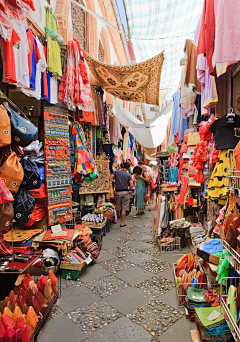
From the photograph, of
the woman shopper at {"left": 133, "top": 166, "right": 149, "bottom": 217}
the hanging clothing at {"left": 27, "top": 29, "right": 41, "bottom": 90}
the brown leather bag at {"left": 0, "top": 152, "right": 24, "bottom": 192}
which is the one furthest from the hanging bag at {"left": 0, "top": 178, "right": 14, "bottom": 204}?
the woman shopper at {"left": 133, "top": 166, "right": 149, "bottom": 217}

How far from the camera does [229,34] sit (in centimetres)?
199

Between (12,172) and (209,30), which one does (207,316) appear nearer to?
(12,172)

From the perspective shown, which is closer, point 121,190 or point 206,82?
point 206,82

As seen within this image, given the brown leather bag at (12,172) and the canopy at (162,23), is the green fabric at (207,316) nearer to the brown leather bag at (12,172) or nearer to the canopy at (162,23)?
the brown leather bag at (12,172)

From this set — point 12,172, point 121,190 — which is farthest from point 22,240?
point 121,190

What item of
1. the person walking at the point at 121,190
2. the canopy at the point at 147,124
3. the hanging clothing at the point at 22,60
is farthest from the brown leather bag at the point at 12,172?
the canopy at the point at 147,124

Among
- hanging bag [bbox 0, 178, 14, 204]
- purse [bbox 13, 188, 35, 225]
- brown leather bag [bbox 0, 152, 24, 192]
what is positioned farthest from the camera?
purse [bbox 13, 188, 35, 225]

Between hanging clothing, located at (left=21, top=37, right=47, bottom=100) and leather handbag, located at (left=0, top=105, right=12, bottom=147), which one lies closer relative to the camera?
leather handbag, located at (left=0, top=105, right=12, bottom=147)

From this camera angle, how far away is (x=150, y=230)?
633 centimetres

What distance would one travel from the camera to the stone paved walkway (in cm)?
237

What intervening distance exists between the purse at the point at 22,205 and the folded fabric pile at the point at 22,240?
95 cm

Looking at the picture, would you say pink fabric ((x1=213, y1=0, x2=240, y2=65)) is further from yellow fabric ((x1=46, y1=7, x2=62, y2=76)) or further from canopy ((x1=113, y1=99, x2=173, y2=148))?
canopy ((x1=113, y1=99, x2=173, y2=148))

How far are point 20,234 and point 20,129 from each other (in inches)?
73.7

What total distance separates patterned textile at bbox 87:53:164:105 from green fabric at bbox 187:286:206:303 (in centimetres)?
413
